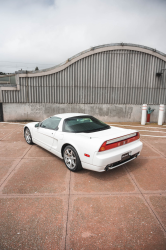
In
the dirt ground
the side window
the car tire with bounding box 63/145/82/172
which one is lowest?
the dirt ground

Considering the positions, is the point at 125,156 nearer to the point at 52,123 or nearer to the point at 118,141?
the point at 118,141

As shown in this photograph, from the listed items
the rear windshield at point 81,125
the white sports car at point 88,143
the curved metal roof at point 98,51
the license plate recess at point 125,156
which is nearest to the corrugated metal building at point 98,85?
the curved metal roof at point 98,51

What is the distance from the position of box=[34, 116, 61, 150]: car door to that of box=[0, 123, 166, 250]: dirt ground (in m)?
0.65

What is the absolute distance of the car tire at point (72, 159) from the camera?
343 centimetres

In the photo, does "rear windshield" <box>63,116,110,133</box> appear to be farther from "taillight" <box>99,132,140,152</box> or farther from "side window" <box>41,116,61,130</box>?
"taillight" <box>99,132,140,152</box>

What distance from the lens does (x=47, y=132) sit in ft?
14.5

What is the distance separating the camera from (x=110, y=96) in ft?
37.2

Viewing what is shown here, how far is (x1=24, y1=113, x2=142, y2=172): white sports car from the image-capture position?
3.10m

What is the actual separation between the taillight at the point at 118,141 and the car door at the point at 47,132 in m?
1.63

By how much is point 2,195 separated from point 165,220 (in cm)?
287

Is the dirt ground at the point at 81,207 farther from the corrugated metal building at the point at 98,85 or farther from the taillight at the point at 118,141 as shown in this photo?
the corrugated metal building at the point at 98,85

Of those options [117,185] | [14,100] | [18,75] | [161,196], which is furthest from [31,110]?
[161,196]

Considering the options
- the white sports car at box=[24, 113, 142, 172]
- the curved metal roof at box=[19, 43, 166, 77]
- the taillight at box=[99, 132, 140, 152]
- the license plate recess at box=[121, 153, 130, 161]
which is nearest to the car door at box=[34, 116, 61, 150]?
the white sports car at box=[24, 113, 142, 172]

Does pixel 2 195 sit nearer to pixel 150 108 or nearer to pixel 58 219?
pixel 58 219
